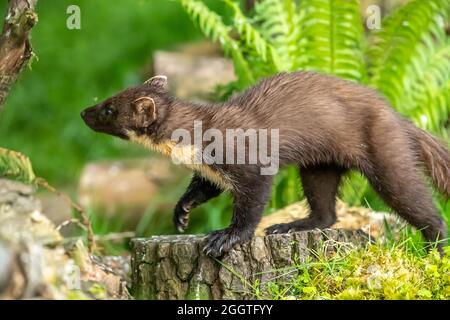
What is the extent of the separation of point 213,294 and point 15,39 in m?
2.12

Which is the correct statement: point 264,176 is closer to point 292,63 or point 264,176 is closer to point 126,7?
point 292,63

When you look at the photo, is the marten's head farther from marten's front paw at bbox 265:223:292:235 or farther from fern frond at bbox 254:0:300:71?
fern frond at bbox 254:0:300:71

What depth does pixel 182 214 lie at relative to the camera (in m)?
7.29

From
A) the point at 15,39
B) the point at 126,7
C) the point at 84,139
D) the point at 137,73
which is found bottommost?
the point at 15,39

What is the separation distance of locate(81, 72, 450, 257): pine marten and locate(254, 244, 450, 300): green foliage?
0.61m

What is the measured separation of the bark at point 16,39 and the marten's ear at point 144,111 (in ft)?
2.91

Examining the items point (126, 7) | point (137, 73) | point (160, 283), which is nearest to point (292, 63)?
point (160, 283)

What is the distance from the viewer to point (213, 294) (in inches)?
249

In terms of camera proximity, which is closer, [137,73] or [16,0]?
[16,0]

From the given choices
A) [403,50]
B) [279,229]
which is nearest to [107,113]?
[279,229]

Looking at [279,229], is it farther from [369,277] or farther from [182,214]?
[369,277]

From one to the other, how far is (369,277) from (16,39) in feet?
8.96
